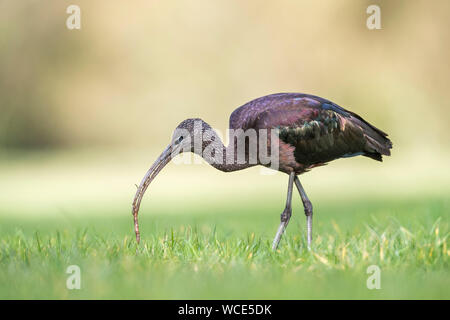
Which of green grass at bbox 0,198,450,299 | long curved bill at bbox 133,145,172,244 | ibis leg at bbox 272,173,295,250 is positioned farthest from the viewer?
long curved bill at bbox 133,145,172,244

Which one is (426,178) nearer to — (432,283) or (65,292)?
(432,283)

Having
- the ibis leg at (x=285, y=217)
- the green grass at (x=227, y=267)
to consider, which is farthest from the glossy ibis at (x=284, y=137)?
the green grass at (x=227, y=267)

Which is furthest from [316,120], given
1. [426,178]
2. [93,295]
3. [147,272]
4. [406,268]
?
[426,178]

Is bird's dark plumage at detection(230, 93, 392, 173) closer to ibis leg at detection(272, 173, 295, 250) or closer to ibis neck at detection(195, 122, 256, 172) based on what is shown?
ibis leg at detection(272, 173, 295, 250)

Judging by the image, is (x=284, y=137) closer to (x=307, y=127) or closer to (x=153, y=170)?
(x=307, y=127)

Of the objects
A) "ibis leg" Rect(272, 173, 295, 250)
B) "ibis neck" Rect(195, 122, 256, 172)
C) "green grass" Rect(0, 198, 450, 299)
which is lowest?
"green grass" Rect(0, 198, 450, 299)

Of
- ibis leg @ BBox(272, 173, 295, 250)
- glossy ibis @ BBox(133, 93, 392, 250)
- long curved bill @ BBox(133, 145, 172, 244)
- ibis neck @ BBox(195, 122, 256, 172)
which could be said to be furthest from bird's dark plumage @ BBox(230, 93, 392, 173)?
long curved bill @ BBox(133, 145, 172, 244)

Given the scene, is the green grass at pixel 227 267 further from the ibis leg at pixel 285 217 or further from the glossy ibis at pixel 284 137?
the glossy ibis at pixel 284 137

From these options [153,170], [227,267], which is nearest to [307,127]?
[153,170]
